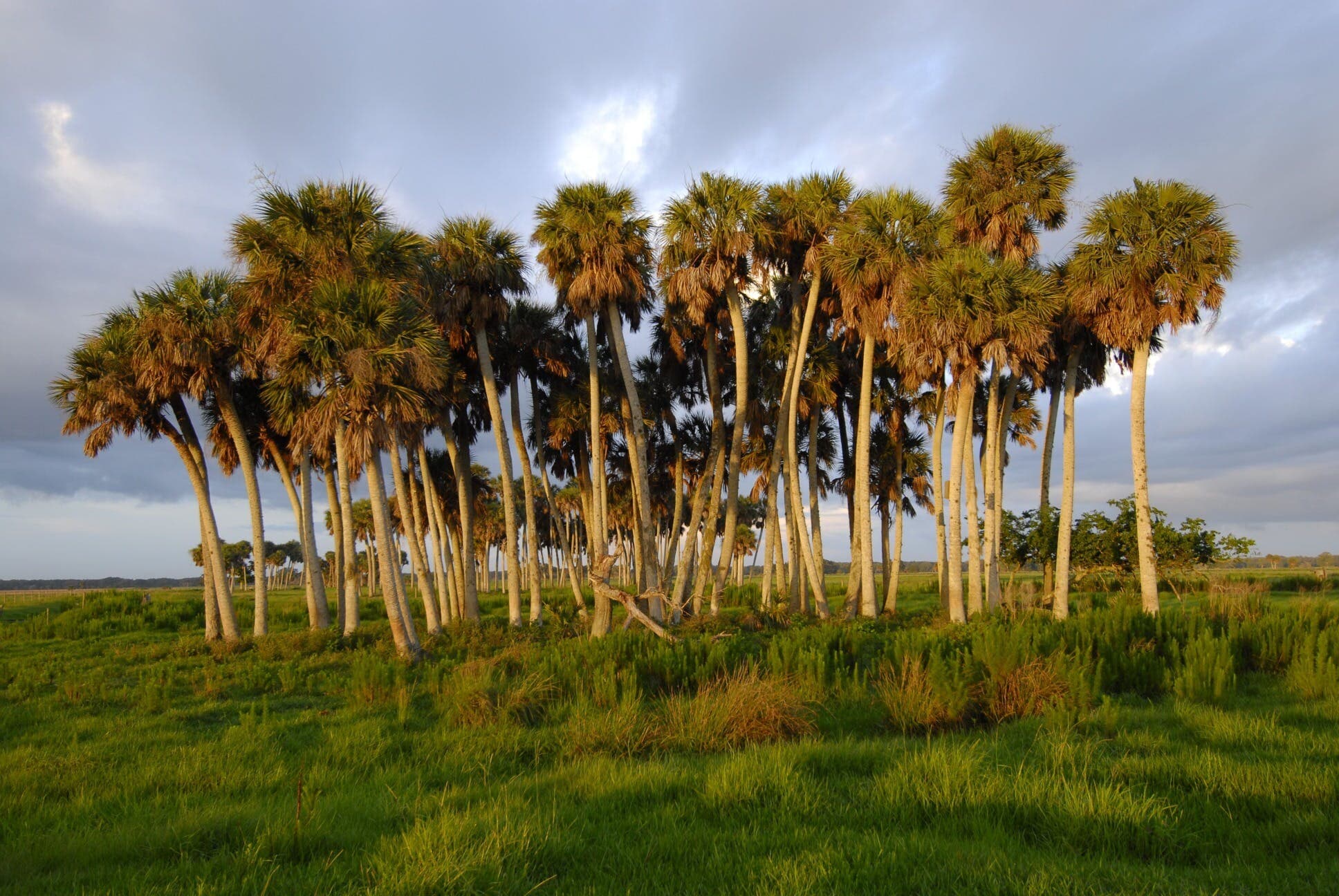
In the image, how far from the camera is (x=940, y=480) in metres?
27.0

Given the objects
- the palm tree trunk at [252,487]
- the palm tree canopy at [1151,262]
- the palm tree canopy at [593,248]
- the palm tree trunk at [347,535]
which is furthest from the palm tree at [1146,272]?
the palm tree trunk at [252,487]

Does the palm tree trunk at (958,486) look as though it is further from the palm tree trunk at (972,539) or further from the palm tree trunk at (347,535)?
the palm tree trunk at (347,535)

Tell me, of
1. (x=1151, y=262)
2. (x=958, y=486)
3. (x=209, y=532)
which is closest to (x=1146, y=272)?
(x=1151, y=262)

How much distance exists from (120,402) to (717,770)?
76.1 ft

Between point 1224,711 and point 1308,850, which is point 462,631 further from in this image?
point 1308,850

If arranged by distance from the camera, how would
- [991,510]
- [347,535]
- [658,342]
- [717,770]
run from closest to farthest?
[717,770] → [347,535] → [991,510] → [658,342]

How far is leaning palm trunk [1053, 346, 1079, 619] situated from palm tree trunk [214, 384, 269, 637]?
24826 millimetres

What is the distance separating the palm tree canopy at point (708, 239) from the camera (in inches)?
984

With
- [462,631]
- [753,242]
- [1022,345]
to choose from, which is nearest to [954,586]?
[1022,345]

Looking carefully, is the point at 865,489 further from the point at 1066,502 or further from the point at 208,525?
the point at 208,525

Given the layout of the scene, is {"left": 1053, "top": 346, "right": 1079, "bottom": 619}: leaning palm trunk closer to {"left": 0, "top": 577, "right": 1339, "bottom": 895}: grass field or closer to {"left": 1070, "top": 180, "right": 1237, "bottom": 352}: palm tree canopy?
{"left": 1070, "top": 180, "right": 1237, "bottom": 352}: palm tree canopy

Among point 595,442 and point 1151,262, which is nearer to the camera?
point 1151,262

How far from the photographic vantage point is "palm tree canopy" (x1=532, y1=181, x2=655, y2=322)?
24672 mm

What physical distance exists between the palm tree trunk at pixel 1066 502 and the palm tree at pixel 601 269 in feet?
42.7
